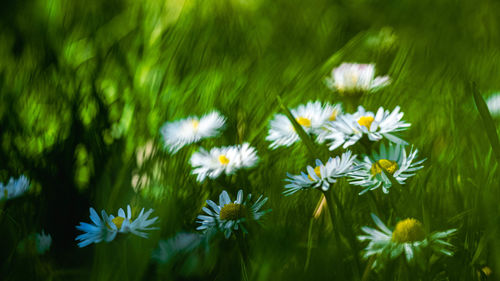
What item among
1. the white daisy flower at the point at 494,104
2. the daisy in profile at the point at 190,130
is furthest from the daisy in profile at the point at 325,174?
the white daisy flower at the point at 494,104

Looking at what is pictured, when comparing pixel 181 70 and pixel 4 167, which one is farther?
pixel 181 70

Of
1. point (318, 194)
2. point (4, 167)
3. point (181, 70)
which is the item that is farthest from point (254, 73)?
point (4, 167)

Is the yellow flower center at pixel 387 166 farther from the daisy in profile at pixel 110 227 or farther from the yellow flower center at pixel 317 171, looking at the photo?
the daisy in profile at pixel 110 227

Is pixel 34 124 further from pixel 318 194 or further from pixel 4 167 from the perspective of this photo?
pixel 318 194

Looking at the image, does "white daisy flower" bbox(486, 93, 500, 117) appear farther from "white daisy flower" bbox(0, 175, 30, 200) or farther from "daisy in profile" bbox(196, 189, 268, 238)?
"white daisy flower" bbox(0, 175, 30, 200)

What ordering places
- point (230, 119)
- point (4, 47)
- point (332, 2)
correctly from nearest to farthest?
point (230, 119), point (4, 47), point (332, 2)

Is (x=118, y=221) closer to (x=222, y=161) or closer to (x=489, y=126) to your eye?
(x=222, y=161)

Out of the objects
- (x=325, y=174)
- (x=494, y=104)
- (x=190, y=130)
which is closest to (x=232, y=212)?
(x=325, y=174)
